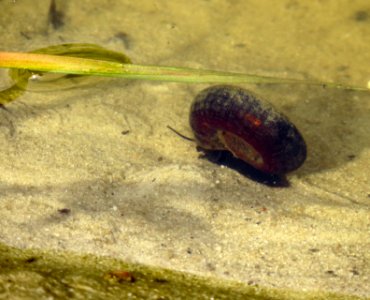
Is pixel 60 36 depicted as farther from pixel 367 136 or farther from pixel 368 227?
pixel 368 227


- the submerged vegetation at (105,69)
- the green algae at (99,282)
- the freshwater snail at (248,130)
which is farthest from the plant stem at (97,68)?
the green algae at (99,282)

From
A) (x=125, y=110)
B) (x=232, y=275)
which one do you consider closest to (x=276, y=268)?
(x=232, y=275)

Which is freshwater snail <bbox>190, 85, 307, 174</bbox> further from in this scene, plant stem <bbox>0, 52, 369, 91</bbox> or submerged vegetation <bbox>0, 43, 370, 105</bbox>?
plant stem <bbox>0, 52, 369, 91</bbox>

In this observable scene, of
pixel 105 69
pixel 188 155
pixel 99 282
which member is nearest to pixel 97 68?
pixel 105 69

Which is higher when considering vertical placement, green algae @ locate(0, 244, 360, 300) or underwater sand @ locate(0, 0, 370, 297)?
green algae @ locate(0, 244, 360, 300)

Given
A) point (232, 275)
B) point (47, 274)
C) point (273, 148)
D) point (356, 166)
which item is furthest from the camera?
point (356, 166)

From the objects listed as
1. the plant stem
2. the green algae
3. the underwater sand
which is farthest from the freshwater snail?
the green algae
